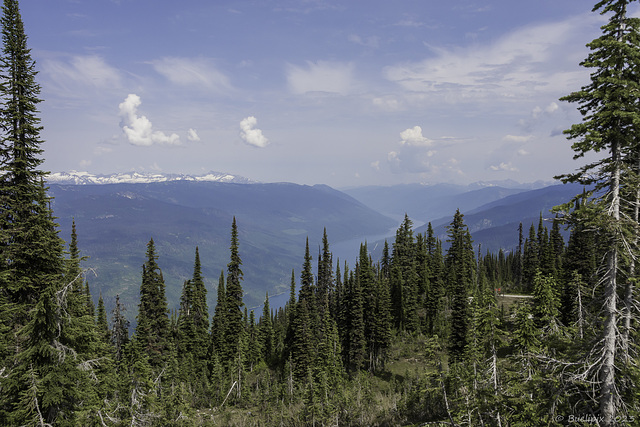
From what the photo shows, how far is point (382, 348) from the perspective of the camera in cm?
5947

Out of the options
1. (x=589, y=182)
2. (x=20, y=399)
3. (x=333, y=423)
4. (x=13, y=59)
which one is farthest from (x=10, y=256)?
(x=333, y=423)

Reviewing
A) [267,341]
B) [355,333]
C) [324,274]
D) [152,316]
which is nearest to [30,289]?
[152,316]

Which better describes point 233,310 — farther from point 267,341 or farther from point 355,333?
point 267,341

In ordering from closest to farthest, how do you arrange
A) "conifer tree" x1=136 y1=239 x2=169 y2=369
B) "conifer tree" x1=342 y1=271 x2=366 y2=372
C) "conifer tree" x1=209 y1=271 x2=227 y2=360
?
"conifer tree" x1=136 y1=239 x2=169 y2=369
"conifer tree" x1=342 y1=271 x2=366 y2=372
"conifer tree" x1=209 y1=271 x2=227 y2=360

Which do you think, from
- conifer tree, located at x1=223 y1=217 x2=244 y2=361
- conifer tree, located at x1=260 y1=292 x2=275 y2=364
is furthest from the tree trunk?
conifer tree, located at x1=260 y1=292 x2=275 y2=364

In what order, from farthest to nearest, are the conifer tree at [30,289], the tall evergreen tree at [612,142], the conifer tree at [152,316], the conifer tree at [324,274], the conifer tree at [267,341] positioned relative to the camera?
1. the conifer tree at [267,341]
2. the conifer tree at [324,274]
3. the conifer tree at [152,316]
4. the conifer tree at [30,289]
5. the tall evergreen tree at [612,142]

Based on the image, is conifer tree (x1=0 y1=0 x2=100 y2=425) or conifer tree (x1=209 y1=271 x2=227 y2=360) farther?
conifer tree (x1=209 y1=271 x2=227 y2=360)

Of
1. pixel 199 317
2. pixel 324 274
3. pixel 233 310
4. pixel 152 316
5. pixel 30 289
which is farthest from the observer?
pixel 324 274

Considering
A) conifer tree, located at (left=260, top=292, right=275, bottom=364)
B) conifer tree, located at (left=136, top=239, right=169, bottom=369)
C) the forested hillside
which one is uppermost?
the forested hillside

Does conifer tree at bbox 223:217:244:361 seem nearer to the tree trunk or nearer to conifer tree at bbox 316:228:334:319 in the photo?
conifer tree at bbox 316:228:334:319

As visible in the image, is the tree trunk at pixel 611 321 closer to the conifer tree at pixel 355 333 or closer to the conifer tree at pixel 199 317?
the conifer tree at pixel 355 333

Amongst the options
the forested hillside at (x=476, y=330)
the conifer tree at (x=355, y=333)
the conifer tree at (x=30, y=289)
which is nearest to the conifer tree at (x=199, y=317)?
the conifer tree at (x=355, y=333)

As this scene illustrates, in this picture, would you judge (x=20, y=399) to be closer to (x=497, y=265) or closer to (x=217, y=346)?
(x=217, y=346)

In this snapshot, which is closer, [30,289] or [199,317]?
[30,289]
